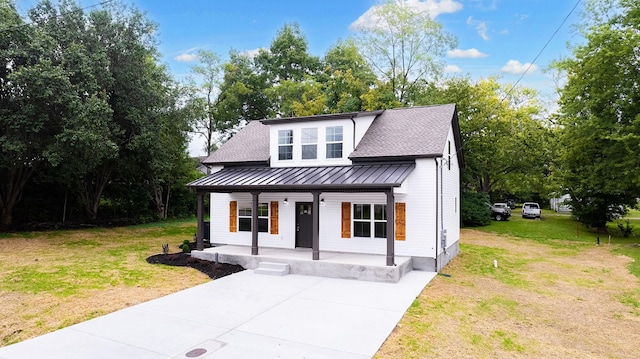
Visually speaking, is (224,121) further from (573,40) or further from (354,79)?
(573,40)

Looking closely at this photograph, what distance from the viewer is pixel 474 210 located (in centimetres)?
2673

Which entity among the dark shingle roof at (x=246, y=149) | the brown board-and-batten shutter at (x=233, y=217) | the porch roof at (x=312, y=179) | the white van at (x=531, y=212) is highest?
the dark shingle roof at (x=246, y=149)

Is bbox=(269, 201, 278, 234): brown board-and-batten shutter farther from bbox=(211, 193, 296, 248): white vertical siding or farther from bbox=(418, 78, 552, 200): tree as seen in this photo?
bbox=(418, 78, 552, 200): tree

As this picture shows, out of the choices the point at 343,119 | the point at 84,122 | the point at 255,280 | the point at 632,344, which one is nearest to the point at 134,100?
the point at 84,122

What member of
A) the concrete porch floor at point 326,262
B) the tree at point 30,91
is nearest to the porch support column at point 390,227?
the concrete porch floor at point 326,262

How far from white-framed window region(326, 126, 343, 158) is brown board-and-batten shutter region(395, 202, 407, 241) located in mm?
3181

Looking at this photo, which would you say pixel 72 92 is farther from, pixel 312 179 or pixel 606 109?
pixel 606 109

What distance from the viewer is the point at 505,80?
33.9 m

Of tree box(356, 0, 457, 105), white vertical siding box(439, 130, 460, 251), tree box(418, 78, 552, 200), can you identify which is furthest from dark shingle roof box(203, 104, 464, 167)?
tree box(356, 0, 457, 105)

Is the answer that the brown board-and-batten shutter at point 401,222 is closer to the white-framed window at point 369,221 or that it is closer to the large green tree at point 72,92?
the white-framed window at point 369,221

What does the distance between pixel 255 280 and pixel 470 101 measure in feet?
74.1

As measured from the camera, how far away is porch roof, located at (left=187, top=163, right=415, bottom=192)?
1131 cm

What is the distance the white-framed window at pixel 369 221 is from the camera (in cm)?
1275

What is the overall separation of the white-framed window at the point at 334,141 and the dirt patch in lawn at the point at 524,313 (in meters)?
5.77
